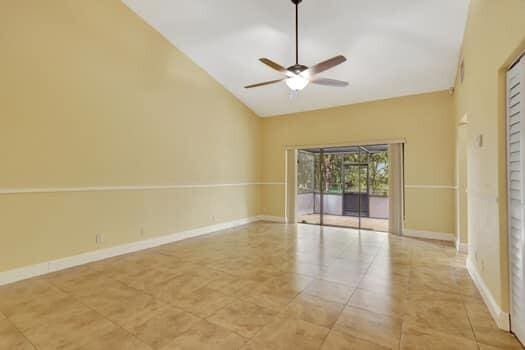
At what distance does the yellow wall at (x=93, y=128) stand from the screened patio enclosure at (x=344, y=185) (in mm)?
3021

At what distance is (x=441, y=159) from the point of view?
533 cm

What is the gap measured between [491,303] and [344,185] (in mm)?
5484

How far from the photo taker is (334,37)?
4188mm

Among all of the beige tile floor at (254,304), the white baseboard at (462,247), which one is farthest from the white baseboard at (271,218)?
the white baseboard at (462,247)

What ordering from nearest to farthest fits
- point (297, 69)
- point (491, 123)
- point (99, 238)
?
1. point (491, 123)
2. point (297, 69)
3. point (99, 238)

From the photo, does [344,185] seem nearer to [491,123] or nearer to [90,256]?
[491,123]

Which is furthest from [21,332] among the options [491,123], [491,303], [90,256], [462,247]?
[462,247]

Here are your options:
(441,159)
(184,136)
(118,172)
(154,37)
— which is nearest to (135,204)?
(118,172)

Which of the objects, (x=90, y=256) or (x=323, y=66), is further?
(x=90, y=256)

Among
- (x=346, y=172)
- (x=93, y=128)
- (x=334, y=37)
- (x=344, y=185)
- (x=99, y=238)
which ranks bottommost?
(x=99, y=238)

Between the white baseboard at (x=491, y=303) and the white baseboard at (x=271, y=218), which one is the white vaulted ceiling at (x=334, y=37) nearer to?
A: the white baseboard at (x=491, y=303)

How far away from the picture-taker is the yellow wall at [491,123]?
2090 millimetres

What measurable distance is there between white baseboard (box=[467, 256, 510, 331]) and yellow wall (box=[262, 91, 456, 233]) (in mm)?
2303

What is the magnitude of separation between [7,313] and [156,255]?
1.94 metres
